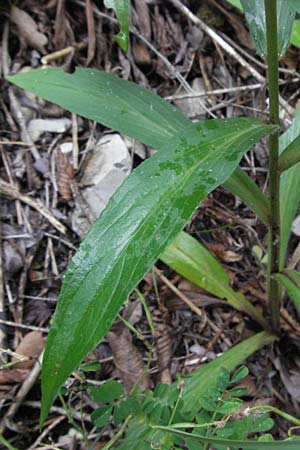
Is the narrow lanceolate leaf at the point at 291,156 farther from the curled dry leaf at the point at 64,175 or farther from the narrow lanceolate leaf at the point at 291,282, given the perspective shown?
the curled dry leaf at the point at 64,175

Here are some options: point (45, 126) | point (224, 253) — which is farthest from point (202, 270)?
point (45, 126)

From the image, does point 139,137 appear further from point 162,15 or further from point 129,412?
point 162,15

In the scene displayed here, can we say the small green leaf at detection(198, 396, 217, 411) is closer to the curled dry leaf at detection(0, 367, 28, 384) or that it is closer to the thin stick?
A: the curled dry leaf at detection(0, 367, 28, 384)

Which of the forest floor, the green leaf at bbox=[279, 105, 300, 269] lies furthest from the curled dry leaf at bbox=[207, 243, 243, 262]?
the green leaf at bbox=[279, 105, 300, 269]

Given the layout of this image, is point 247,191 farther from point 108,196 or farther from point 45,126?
point 45,126

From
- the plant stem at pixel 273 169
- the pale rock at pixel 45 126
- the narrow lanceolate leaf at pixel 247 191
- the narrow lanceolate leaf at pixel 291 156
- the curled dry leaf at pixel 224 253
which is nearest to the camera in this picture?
the plant stem at pixel 273 169

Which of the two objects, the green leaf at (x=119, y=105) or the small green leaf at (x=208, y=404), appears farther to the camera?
the green leaf at (x=119, y=105)

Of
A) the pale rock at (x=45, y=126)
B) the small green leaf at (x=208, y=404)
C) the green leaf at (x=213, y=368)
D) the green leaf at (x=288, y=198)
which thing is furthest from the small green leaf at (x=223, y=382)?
the pale rock at (x=45, y=126)

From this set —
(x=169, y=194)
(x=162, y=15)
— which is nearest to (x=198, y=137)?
(x=169, y=194)
